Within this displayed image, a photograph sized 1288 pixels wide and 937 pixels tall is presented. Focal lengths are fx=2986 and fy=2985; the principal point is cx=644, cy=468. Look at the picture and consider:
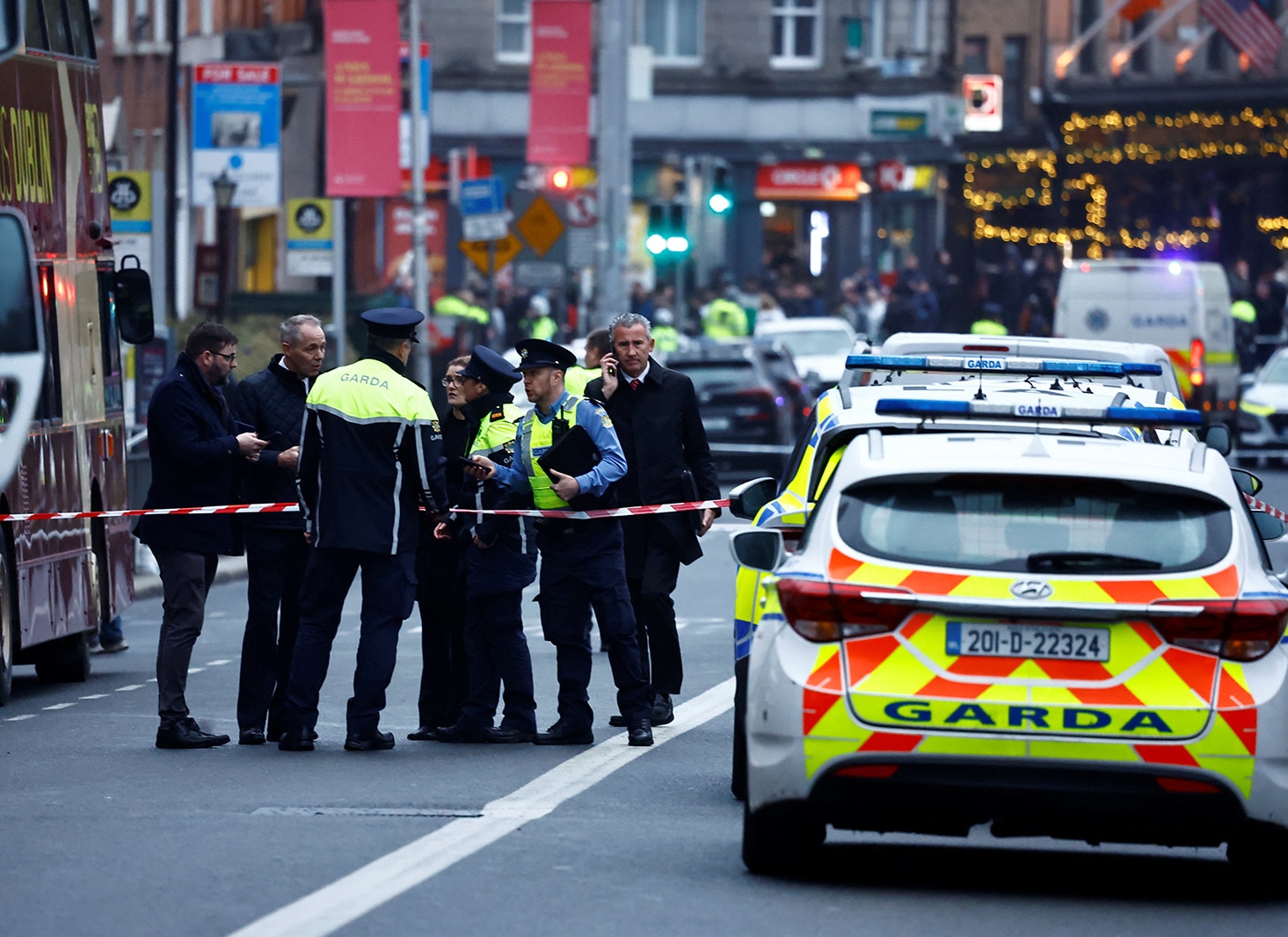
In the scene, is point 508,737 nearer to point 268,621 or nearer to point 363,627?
point 363,627

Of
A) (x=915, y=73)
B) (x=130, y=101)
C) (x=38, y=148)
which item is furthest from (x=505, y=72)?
(x=38, y=148)

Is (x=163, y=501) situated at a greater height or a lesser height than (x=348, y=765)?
greater

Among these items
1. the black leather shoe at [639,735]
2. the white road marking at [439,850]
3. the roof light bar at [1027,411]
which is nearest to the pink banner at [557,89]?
the white road marking at [439,850]

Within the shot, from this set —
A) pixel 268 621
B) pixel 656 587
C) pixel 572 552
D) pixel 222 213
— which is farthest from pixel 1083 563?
pixel 222 213

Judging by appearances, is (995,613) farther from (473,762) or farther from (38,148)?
(38,148)

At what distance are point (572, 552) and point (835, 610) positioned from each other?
4.07 m

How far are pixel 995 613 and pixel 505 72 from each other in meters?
56.4

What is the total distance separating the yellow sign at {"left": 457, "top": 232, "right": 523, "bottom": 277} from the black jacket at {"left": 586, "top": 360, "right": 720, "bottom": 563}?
87.8 feet

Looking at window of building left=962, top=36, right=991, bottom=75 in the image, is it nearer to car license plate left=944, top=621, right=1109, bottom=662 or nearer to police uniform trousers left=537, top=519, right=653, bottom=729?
police uniform trousers left=537, top=519, right=653, bottom=729

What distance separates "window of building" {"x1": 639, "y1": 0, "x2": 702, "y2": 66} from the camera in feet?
215

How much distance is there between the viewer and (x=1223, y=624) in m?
8.27

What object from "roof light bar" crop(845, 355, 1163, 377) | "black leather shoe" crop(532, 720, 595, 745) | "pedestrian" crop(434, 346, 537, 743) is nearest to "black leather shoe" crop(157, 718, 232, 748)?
"pedestrian" crop(434, 346, 537, 743)

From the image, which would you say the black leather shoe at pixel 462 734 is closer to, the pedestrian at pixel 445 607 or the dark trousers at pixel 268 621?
the pedestrian at pixel 445 607

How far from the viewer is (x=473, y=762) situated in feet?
38.7
